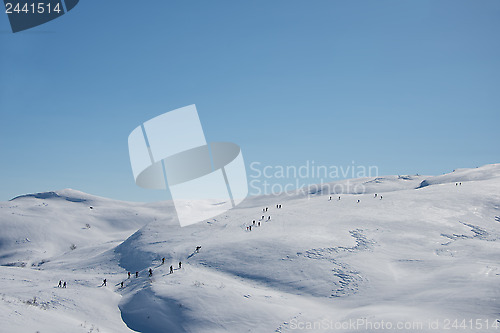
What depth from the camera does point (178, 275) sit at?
2958 cm

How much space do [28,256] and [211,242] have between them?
4404cm

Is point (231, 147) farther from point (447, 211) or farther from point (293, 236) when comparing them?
point (447, 211)

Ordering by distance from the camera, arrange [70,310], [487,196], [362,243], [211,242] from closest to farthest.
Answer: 1. [70,310]
2. [362,243]
3. [211,242]
4. [487,196]

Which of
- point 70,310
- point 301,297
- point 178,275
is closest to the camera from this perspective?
point 70,310

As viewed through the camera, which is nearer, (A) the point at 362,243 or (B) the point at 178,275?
(B) the point at 178,275

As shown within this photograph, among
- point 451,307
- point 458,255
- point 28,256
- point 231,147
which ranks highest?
point 231,147

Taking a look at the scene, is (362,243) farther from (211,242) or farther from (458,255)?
(211,242)

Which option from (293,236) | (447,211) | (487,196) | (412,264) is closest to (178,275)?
(293,236)

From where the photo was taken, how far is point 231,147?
135 ft

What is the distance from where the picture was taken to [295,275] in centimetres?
2891

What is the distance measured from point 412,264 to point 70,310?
2547 centimetres

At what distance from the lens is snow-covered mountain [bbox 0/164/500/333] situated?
69.4 feet

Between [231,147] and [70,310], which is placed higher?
[231,147]

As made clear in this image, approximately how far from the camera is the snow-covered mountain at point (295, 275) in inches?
832
